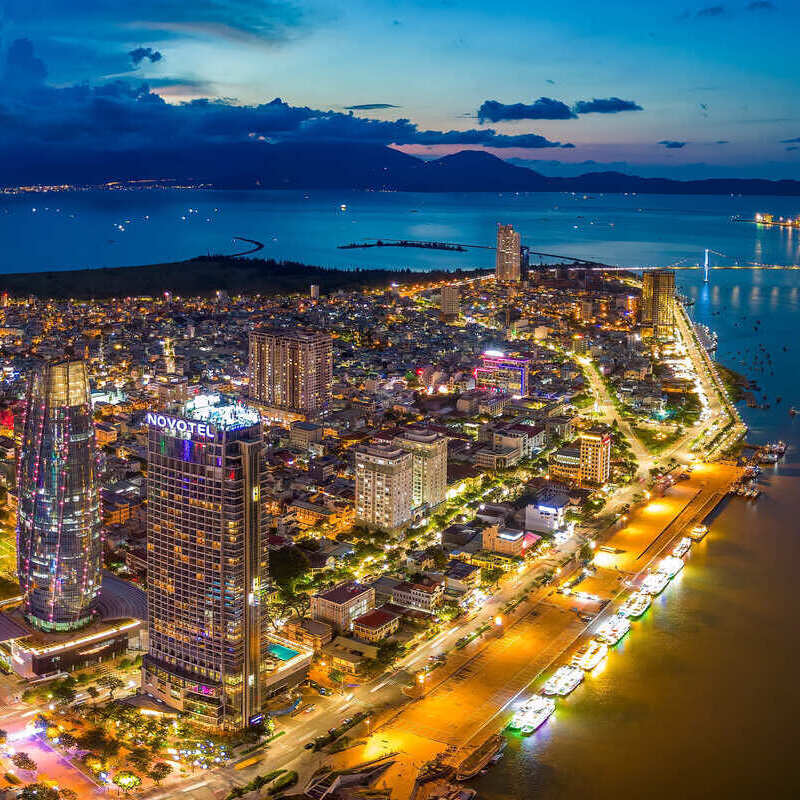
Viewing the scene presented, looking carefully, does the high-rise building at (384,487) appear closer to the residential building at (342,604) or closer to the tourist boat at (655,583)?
the residential building at (342,604)

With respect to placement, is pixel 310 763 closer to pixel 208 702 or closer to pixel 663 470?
pixel 208 702

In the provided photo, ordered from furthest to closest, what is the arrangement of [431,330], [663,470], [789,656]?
1. [431,330]
2. [663,470]
3. [789,656]

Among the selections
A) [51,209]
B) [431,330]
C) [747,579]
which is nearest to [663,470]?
[747,579]

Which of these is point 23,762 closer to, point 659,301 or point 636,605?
point 636,605

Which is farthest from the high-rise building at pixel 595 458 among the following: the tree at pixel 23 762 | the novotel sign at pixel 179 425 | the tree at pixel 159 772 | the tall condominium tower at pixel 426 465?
the tree at pixel 23 762

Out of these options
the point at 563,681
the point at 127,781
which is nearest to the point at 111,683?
the point at 127,781

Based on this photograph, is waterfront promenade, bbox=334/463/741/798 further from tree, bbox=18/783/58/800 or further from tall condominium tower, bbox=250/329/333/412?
tall condominium tower, bbox=250/329/333/412
